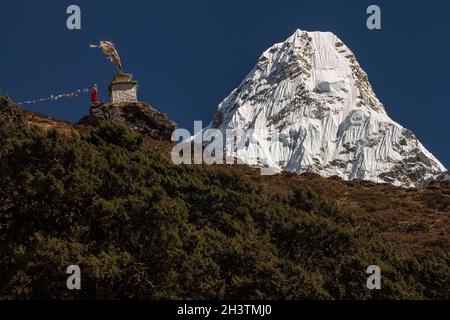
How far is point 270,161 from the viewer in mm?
141250

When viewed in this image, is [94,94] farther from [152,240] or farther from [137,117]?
[152,240]

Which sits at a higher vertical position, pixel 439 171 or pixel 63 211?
pixel 439 171

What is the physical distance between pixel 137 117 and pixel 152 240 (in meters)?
29.0

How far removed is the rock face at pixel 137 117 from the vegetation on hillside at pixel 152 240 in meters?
19.7

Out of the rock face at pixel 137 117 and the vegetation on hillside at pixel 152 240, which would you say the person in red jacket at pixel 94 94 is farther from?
the vegetation on hillside at pixel 152 240

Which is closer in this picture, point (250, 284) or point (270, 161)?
point (250, 284)

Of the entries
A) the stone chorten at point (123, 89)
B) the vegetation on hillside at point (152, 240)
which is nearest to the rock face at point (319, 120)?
the stone chorten at point (123, 89)

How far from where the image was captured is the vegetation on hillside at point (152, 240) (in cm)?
1962

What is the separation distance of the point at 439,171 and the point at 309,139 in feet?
83.2

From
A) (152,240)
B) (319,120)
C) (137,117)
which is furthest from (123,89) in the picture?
(319,120)

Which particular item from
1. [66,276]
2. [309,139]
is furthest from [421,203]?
[309,139]
